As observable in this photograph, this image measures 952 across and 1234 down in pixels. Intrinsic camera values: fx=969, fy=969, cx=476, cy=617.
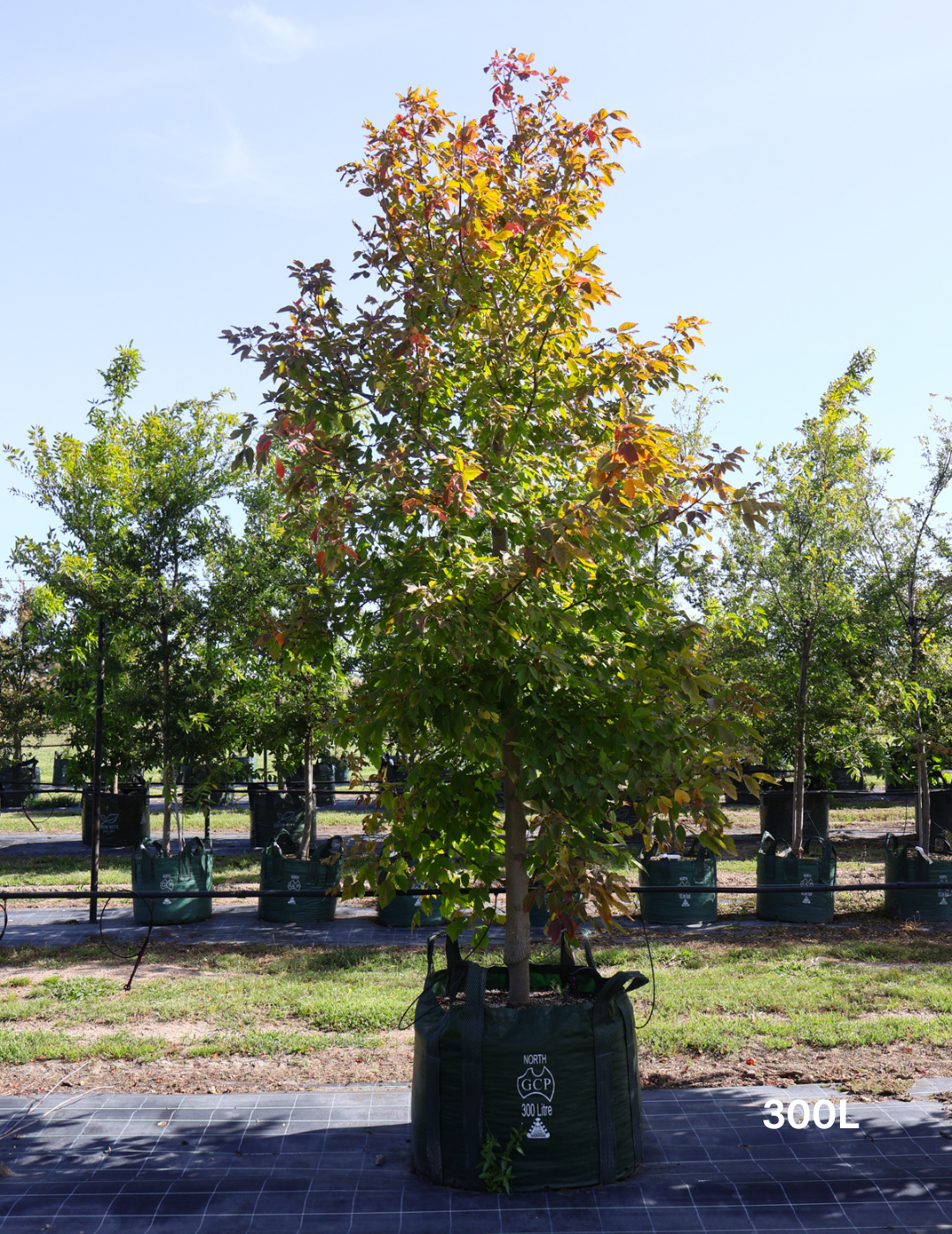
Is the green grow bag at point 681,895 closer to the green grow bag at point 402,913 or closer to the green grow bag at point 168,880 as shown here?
the green grow bag at point 402,913

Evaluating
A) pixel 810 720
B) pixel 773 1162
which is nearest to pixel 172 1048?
pixel 773 1162

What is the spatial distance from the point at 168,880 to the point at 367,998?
416 centimetres

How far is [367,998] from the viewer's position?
25.4 feet

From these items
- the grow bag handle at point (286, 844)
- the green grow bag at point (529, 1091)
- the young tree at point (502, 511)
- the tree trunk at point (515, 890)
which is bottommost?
the grow bag handle at point (286, 844)

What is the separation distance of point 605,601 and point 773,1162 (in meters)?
2.76

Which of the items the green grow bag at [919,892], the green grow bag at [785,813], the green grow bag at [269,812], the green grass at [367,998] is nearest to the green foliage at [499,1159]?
the green grass at [367,998]

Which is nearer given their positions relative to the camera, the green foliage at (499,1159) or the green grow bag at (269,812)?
the green foliage at (499,1159)

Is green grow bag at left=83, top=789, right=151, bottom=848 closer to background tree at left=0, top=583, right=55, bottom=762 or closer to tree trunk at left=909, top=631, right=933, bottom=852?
background tree at left=0, top=583, right=55, bottom=762

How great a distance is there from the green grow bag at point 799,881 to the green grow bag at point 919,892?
0.71 m

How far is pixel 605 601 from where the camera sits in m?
4.48

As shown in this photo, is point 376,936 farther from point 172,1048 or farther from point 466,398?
point 466,398

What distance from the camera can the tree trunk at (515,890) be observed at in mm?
4730

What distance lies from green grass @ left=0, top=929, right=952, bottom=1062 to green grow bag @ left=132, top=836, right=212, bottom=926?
3.71ft

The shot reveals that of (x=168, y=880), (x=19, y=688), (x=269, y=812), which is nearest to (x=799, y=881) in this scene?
(x=168, y=880)
